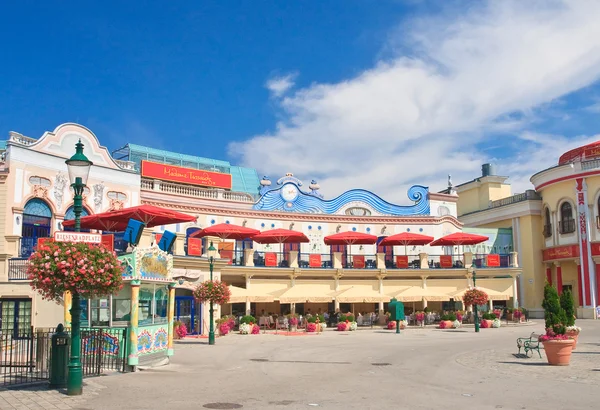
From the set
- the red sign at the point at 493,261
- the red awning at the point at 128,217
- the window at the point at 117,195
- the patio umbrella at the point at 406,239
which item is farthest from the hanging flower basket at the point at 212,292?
the red sign at the point at 493,261

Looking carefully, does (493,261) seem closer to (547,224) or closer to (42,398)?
(547,224)

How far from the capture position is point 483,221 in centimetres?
5228

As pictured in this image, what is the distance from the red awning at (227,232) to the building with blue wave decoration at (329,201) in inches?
194

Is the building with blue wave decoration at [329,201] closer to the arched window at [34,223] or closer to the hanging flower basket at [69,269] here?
the arched window at [34,223]

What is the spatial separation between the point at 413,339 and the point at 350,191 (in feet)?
55.7

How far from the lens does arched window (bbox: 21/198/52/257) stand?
2832 centimetres

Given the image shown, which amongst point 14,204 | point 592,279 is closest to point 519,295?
point 592,279

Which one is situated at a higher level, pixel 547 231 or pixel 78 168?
pixel 547 231

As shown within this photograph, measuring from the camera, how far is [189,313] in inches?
1209

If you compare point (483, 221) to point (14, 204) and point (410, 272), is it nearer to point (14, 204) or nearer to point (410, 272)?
point (410, 272)

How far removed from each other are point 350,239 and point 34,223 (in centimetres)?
1864

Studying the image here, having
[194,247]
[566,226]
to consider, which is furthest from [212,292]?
[566,226]

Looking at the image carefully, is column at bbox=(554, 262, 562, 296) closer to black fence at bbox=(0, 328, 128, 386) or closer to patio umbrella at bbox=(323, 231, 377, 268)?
patio umbrella at bbox=(323, 231, 377, 268)

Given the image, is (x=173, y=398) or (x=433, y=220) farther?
(x=433, y=220)
